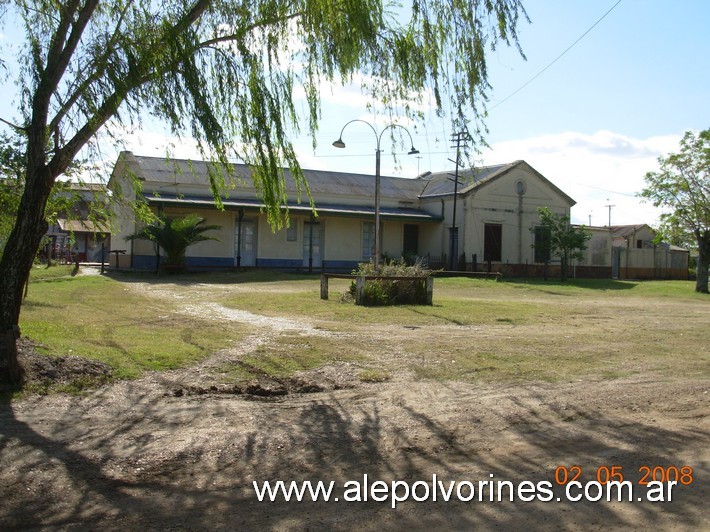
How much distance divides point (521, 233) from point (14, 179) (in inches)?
1061

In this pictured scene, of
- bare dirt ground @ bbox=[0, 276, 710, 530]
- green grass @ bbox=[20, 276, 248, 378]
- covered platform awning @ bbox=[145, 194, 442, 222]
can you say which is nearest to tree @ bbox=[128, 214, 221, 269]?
covered platform awning @ bbox=[145, 194, 442, 222]

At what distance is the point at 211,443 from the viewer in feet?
18.1

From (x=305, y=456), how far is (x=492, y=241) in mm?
30577

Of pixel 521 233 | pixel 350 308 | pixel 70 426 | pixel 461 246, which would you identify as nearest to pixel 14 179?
pixel 350 308

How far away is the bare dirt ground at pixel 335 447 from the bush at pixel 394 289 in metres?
8.37

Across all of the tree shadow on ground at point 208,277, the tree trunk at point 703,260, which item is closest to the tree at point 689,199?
the tree trunk at point 703,260

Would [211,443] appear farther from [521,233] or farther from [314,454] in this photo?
[521,233]

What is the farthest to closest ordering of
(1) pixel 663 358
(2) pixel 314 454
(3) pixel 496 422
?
(1) pixel 663 358
(3) pixel 496 422
(2) pixel 314 454

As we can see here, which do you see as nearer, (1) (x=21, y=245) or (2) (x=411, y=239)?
(1) (x=21, y=245)

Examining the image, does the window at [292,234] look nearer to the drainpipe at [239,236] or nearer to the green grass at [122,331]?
the drainpipe at [239,236]

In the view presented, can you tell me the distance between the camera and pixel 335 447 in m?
5.55

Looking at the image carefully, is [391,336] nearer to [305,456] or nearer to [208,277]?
[305,456]
